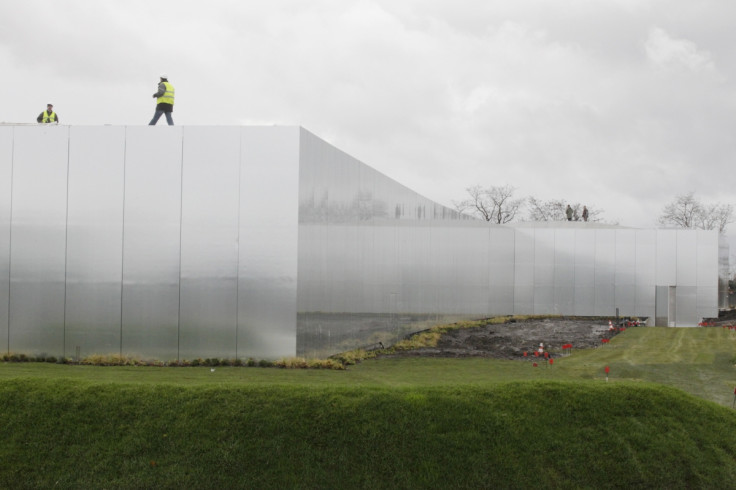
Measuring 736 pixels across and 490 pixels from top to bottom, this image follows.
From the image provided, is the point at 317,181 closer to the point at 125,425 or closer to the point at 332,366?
the point at 332,366

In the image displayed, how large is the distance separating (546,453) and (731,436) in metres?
2.73

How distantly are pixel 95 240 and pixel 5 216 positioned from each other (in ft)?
7.33

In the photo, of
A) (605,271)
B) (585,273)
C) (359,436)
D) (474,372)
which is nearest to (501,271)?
(585,273)

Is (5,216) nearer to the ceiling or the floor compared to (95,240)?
nearer to the ceiling

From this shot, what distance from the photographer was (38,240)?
13.4 meters

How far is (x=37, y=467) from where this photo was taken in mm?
6465

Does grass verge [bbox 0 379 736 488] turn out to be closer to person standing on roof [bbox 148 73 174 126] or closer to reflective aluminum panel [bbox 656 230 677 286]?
person standing on roof [bbox 148 73 174 126]

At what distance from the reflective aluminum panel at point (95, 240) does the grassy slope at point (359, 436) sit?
5547 mm

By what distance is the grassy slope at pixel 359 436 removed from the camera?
253 inches

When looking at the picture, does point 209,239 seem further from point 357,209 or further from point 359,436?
point 359,436

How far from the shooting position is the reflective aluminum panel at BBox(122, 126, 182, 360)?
13016 millimetres

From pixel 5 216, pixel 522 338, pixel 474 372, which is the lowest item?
pixel 522 338

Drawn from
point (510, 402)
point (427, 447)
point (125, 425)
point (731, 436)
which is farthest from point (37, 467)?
point (731, 436)

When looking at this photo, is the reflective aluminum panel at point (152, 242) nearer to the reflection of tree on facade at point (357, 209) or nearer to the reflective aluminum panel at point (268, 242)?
the reflective aluminum panel at point (268, 242)
